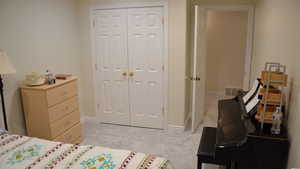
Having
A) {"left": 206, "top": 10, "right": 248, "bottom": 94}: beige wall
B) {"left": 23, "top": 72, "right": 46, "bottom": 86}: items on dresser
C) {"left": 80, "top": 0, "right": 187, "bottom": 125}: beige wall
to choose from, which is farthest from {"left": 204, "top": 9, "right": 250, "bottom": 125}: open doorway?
{"left": 23, "top": 72, "right": 46, "bottom": 86}: items on dresser

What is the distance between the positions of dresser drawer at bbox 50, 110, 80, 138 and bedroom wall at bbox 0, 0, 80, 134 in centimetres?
42

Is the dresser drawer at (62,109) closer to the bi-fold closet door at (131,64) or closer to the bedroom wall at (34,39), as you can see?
the bedroom wall at (34,39)

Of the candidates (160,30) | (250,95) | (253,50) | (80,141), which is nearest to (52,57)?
(80,141)

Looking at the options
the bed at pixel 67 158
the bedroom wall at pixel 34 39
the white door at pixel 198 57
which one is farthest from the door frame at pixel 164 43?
the bed at pixel 67 158

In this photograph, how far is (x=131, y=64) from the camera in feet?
12.4

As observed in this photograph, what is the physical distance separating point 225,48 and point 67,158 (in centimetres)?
497

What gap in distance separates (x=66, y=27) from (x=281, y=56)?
3024 mm

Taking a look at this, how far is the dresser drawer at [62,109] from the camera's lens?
2.77 m

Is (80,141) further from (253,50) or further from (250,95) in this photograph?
(253,50)

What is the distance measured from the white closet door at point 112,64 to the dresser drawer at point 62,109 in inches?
34.0

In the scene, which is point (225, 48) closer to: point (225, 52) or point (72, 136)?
point (225, 52)

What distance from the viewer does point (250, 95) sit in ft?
7.75

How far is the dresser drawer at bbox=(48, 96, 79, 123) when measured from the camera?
2773mm

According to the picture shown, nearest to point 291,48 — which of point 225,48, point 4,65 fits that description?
point 4,65
